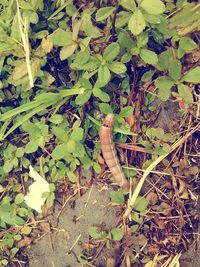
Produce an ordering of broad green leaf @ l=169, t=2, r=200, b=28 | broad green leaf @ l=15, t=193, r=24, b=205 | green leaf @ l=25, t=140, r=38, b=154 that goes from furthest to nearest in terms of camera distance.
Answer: broad green leaf @ l=15, t=193, r=24, b=205, green leaf @ l=25, t=140, r=38, b=154, broad green leaf @ l=169, t=2, r=200, b=28

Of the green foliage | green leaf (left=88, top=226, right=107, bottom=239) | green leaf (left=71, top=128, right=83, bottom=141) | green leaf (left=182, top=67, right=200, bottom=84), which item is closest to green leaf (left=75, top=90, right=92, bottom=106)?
the green foliage

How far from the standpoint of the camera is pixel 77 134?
7.34 feet

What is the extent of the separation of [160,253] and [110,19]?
123 centimetres

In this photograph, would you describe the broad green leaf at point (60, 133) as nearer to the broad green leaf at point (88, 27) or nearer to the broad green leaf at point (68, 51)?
the broad green leaf at point (68, 51)

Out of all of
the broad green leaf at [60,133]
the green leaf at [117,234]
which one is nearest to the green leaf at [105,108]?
the broad green leaf at [60,133]

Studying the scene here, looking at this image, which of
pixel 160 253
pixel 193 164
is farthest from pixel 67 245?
pixel 193 164

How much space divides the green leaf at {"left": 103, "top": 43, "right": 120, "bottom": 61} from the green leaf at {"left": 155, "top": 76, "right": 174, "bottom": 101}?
24cm

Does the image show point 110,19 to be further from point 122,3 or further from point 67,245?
point 67,245

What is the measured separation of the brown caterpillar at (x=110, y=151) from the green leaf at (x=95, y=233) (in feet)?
0.90

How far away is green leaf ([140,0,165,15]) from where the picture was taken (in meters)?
1.99

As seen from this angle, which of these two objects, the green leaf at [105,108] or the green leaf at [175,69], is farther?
the green leaf at [105,108]

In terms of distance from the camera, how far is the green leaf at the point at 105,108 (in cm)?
224

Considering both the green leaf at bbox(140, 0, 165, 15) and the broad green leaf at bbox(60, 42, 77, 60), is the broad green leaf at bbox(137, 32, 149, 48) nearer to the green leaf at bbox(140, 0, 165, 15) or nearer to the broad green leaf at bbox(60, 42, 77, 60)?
the green leaf at bbox(140, 0, 165, 15)

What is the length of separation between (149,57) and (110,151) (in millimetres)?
513
